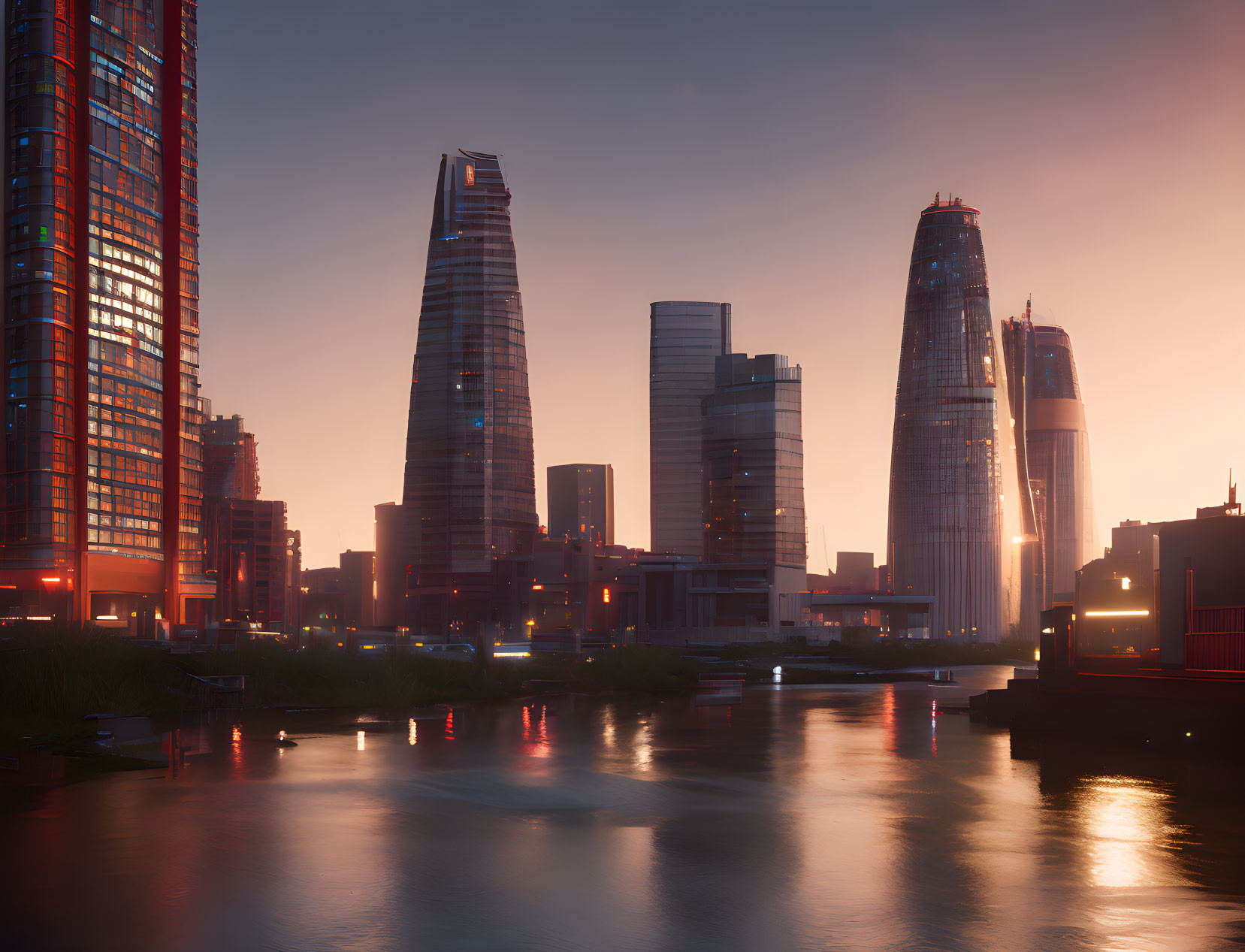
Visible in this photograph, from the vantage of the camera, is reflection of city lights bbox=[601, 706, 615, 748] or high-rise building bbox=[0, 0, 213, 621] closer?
reflection of city lights bbox=[601, 706, 615, 748]

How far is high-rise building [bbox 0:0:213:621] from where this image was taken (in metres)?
111

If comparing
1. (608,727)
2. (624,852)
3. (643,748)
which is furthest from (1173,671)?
(624,852)

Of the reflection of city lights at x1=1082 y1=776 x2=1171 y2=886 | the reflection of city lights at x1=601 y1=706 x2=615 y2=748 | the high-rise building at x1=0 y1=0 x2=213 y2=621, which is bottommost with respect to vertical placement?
the reflection of city lights at x1=601 y1=706 x2=615 y2=748

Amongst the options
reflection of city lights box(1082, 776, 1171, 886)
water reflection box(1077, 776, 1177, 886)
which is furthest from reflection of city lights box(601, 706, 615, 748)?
reflection of city lights box(1082, 776, 1171, 886)

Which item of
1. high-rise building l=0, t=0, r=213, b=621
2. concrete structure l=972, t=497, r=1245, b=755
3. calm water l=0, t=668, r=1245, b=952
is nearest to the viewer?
calm water l=0, t=668, r=1245, b=952

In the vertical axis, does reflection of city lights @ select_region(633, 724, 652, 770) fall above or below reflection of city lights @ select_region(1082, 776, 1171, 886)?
below

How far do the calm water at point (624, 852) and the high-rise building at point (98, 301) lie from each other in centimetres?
8430

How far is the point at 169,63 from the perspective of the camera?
116500 mm

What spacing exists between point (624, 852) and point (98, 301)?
124m

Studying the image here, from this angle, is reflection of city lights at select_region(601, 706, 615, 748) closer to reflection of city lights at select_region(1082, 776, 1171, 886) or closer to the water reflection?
the water reflection

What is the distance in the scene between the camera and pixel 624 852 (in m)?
16.8

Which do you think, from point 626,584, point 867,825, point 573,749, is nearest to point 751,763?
point 573,749

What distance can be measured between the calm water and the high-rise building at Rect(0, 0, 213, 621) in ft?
277

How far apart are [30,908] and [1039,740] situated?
100 ft
